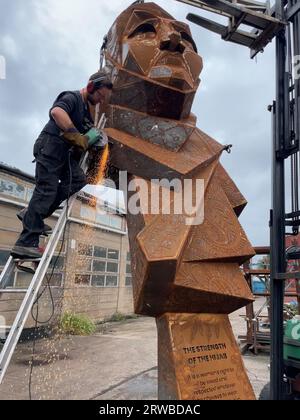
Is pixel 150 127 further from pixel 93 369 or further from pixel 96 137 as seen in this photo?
pixel 93 369

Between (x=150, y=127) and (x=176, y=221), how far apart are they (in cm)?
99

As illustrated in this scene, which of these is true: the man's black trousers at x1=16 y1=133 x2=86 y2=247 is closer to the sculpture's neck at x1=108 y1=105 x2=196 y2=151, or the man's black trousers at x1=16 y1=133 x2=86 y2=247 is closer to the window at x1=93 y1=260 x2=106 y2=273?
the sculpture's neck at x1=108 y1=105 x2=196 y2=151

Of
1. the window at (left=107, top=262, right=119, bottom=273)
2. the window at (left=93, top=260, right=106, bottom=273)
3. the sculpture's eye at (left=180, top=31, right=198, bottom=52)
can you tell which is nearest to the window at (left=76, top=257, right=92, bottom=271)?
the window at (left=93, top=260, right=106, bottom=273)

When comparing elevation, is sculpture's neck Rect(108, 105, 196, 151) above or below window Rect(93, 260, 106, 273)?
above

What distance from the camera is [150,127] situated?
3451 mm

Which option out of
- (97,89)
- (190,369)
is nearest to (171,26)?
(97,89)

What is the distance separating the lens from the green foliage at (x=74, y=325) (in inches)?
444

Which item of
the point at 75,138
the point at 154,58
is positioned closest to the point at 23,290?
the point at 75,138

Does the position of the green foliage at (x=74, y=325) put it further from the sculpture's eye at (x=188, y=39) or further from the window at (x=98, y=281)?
the sculpture's eye at (x=188, y=39)

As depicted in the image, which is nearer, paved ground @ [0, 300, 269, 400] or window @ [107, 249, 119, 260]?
paved ground @ [0, 300, 269, 400]

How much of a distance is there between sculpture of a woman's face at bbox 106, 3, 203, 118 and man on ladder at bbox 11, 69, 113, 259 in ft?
0.90

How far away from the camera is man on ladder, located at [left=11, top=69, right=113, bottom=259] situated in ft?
9.67

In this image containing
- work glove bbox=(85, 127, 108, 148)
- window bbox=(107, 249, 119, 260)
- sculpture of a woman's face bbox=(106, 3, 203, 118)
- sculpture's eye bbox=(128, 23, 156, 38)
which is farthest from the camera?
window bbox=(107, 249, 119, 260)
